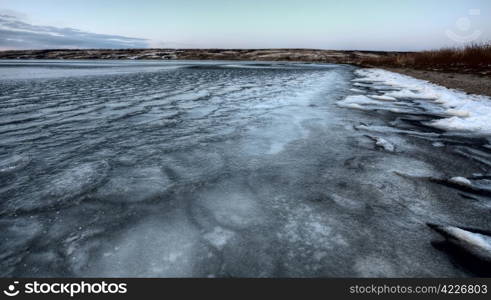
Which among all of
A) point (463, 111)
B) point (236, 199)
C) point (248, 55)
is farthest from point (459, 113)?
point (248, 55)

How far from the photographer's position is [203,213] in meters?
1.87

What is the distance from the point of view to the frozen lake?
4.65ft

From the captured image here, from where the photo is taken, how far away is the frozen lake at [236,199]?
1.42 m

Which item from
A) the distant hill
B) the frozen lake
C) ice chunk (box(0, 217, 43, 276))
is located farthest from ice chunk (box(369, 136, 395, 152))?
the distant hill

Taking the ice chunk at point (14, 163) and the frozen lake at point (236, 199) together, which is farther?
the ice chunk at point (14, 163)

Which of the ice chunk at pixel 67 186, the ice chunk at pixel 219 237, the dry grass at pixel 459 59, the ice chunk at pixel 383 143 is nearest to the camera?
the ice chunk at pixel 219 237

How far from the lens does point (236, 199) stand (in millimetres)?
2066

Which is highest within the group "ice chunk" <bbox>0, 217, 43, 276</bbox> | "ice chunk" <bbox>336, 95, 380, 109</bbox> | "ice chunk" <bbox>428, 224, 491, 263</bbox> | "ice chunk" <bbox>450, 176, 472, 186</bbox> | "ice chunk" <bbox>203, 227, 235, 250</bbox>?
"ice chunk" <bbox>336, 95, 380, 109</bbox>

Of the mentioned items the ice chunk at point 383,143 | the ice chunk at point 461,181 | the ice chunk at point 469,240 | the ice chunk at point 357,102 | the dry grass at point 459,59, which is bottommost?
the ice chunk at point 469,240

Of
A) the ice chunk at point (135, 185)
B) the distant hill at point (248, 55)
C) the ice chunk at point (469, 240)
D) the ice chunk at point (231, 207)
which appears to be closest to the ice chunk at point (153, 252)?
the ice chunk at point (231, 207)

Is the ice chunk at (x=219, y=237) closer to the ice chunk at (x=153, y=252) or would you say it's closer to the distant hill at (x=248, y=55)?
the ice chunk at (x=153, y=252)

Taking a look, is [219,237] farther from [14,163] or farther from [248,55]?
[248,55]

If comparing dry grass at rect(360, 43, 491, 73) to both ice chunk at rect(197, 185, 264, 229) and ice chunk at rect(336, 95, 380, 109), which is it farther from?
ice chunk at rect(197, 185, 264, 229)

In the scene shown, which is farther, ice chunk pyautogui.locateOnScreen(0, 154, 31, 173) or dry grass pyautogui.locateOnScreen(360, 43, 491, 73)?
dry grass pyautogui.locateOnScreen(360, 43, 491, 73)
